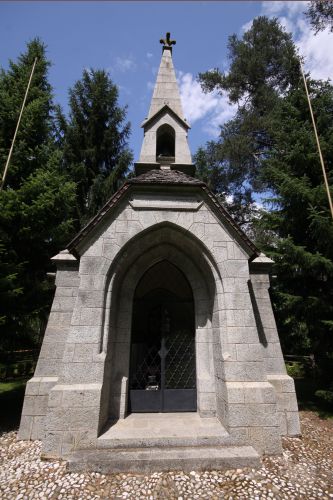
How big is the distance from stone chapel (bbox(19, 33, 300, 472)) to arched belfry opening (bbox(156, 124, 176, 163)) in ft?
6.18

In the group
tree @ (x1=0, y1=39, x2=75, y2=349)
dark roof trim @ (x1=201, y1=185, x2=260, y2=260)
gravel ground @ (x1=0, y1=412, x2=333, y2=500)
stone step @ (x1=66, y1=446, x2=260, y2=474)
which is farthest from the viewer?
tree @ (x1=0, y1=39, x2=75, y2=349)

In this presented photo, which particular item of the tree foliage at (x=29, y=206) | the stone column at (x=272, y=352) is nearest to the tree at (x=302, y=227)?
the stone column at (x=272, y=352)

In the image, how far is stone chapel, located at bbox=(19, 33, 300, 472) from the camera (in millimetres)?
4180

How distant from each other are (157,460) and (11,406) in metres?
5.85

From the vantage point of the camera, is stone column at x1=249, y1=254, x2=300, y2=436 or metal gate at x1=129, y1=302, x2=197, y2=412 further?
metal gate at x1=129, y1=302, x2=197, y2=412

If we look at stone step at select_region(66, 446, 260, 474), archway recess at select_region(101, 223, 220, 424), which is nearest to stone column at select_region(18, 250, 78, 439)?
archway recess at select_region(101, 223, 220, 424)

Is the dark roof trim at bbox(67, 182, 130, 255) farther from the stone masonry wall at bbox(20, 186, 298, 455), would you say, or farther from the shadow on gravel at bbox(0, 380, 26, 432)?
the shadow on gravel at bbox(0, 380, 26, 432)

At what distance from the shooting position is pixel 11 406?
7254 mm

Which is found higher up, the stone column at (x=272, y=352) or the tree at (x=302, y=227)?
the tree at (x=302, y=227)

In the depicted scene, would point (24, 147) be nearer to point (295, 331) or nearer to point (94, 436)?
point (94, 436)

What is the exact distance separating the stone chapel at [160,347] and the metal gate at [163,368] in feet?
0.08

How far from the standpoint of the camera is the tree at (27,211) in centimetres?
648

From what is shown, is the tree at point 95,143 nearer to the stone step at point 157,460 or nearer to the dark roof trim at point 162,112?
the dark roof trim at point 162,112

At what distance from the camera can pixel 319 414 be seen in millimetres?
6492
